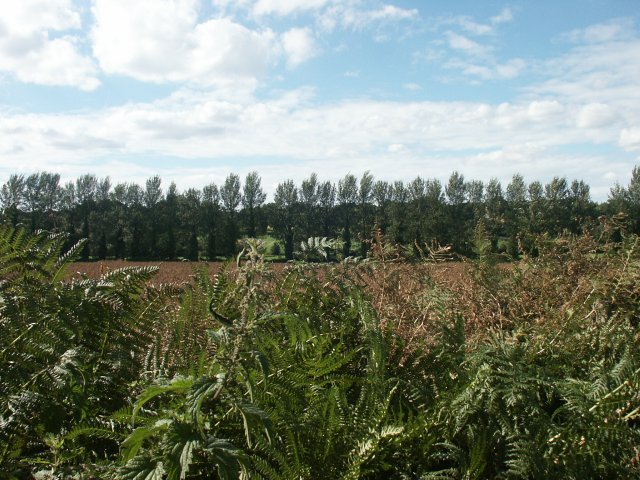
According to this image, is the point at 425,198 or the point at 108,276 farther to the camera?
the point at 425,198

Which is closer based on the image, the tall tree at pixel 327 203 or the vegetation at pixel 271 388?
the vegetation at pixel 271 388

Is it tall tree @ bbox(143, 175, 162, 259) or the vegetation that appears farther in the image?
tall tree @ bbox(143, 175, 162, 259)

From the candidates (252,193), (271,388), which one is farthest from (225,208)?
(271,388)

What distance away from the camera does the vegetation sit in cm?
107

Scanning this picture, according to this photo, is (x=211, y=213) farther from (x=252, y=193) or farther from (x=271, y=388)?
(x=271, y=388)

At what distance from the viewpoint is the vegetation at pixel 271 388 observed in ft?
3.50

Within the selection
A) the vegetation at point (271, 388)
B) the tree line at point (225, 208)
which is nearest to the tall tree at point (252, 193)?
the tree line at point (225, 208)

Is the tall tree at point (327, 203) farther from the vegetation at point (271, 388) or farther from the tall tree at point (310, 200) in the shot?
the vegetation at point (271, 388)

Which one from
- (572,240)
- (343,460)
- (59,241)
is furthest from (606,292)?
(59,241)

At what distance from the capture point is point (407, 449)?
126cm

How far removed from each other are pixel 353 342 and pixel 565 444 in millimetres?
625

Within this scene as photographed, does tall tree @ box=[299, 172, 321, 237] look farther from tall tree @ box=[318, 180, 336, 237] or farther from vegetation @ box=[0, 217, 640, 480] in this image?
vegetation @ box=[0, 217, 640, 480]

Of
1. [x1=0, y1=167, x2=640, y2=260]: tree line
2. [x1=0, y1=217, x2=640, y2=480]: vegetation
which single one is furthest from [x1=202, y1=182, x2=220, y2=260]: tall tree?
[x1=0, y1=217, x2=640, y2=480]: vegetation

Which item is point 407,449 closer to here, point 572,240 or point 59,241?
point 59,241
